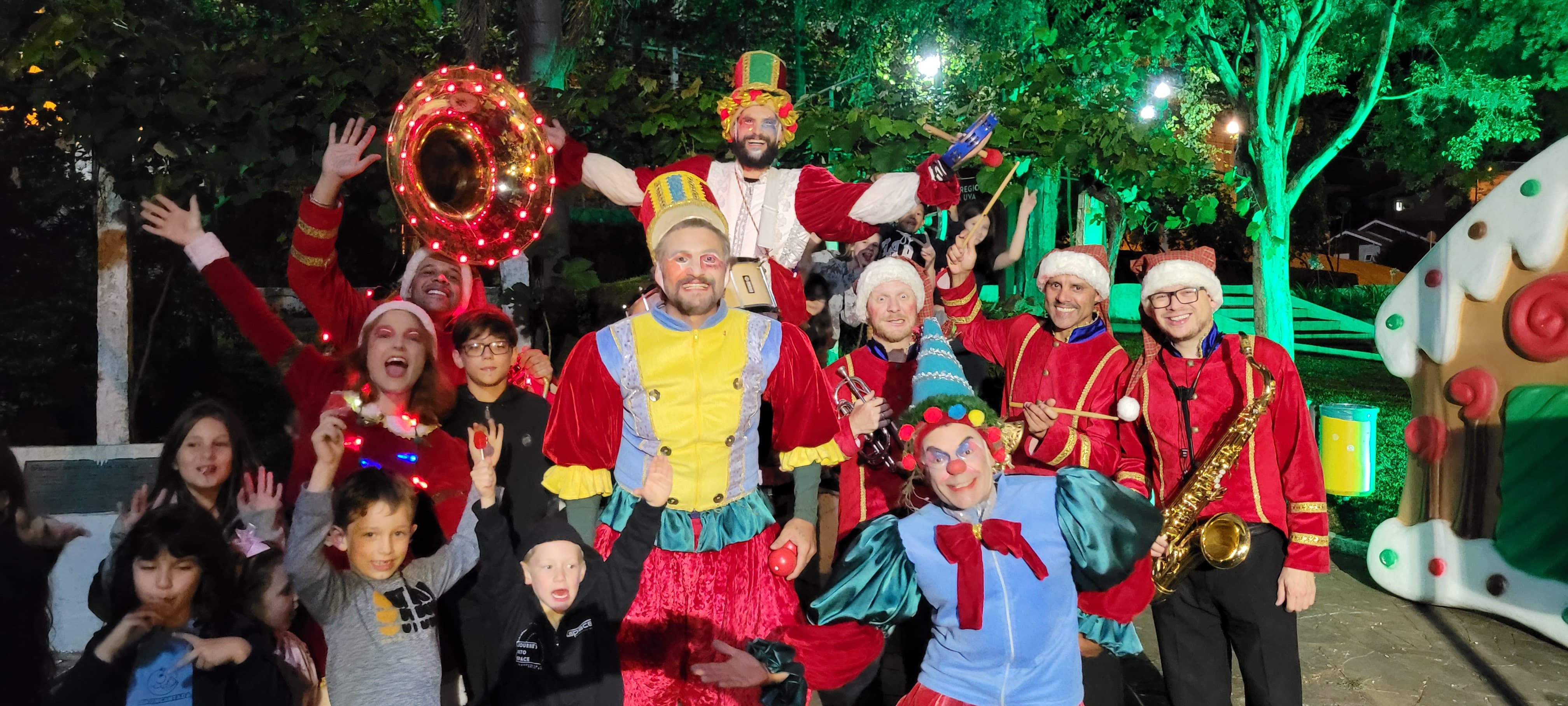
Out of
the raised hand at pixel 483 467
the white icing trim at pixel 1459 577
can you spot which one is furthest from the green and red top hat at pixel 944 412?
the white icing trim at pixel 1459 577

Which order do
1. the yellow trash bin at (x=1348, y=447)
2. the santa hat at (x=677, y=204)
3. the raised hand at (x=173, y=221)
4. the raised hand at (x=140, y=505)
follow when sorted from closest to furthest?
the santa hat at (x=677, y=204) → the raised hand at (x=140, y=505) → the raised hand at (x=173, y=221) → the yellow trash bin at (x=1348, y=447)

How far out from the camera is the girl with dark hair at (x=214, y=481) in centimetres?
385

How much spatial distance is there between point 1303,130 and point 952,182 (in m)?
19.8

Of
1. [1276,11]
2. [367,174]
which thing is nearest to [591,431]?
[367,174]

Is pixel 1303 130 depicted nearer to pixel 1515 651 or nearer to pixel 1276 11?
pixel 1276 11

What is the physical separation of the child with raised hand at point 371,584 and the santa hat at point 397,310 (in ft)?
1.59

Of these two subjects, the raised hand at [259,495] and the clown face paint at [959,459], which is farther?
the raised hand at [259,495]

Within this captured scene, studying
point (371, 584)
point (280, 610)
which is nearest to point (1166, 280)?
point (371, 584)

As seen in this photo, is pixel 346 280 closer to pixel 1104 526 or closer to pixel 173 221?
pixel 173 221

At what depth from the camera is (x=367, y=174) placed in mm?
4715

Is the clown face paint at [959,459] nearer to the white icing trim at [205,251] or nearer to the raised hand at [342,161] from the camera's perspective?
the raised hand at [342,161]

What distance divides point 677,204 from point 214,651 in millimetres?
2205

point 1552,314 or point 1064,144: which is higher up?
point 1064,144

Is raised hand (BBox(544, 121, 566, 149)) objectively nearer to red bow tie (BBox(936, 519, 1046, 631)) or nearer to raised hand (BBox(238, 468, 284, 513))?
raised hand (BBox(238, 468, 284, 513))
